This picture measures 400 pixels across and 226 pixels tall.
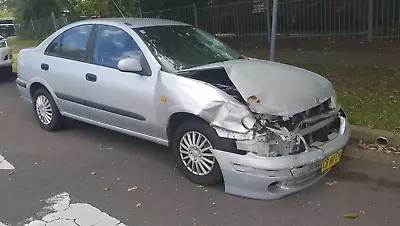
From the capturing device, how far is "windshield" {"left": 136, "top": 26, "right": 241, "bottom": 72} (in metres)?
4.84

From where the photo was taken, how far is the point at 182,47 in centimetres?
515

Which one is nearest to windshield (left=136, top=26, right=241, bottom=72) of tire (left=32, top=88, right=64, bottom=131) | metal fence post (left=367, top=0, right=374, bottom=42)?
tire (left=32, top=88, right=64, bottom=131)

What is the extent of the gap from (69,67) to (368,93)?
454 centimetres

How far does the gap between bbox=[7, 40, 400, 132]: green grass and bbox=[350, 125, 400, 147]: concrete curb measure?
0.16 metres

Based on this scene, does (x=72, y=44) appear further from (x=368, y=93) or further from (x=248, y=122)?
(x=368, y=93)

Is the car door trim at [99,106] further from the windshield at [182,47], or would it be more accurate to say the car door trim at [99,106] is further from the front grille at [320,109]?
the front grille at [320,109]

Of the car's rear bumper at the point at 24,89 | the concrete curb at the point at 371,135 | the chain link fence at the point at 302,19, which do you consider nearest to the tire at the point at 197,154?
the concrete curb at the point at 371,135

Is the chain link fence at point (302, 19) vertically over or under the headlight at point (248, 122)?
over

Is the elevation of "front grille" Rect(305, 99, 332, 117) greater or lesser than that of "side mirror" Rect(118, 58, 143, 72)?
lesser

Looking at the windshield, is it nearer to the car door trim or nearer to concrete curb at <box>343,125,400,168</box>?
the car door trim

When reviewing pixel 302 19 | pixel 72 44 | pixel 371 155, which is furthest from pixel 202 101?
pixel 302 19

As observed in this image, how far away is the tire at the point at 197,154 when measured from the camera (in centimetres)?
410

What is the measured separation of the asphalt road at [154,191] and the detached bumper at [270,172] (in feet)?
0.35

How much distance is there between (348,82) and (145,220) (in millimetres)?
5326
